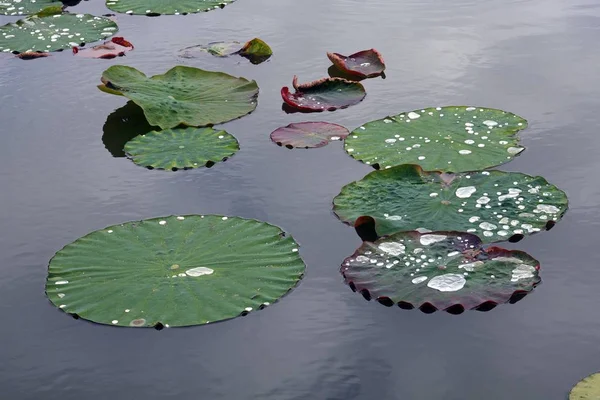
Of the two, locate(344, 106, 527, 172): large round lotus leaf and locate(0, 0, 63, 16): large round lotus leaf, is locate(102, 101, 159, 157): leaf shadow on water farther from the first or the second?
locate(0, 0, 63, 16): large round lotus leaf

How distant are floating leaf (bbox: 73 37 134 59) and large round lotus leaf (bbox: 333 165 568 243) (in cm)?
207

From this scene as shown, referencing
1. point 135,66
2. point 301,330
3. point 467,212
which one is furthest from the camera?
point 135,66

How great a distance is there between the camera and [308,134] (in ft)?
12.3

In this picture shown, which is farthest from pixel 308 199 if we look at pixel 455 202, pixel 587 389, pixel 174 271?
pixel 587 389

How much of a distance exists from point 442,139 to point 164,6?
8.18 feet

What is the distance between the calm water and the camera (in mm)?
2373

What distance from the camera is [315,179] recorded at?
3.39 m

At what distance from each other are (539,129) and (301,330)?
67.4 inches

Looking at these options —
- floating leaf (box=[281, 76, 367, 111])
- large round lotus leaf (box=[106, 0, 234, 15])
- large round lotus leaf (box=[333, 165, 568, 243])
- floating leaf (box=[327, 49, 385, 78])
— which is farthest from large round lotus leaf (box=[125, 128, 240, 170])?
large round lotus leaf (box=[106, 0, 234, 15])

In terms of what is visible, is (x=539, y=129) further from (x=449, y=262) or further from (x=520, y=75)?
(x=449, y=262)

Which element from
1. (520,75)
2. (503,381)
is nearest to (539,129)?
(520,75)

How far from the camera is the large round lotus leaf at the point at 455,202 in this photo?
2955 mm

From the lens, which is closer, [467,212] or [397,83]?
[467,212]

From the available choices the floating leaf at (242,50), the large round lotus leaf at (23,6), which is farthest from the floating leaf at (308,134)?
the large round lotus leaf at (23,6)
